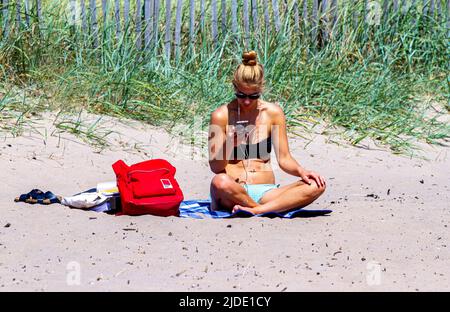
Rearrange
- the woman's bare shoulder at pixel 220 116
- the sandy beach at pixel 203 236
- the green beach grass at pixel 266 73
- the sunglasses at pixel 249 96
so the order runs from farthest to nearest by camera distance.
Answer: the green beach grass at pixel 266 73 → the woman's bare shoulder at pixel 220 116 → the sunglasses at pixel 249 96 → the sandy beach at pixel 203 236

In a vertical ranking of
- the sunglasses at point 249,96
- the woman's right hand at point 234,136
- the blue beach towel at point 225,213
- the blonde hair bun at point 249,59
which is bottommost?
the blue beach towel at point 225,213

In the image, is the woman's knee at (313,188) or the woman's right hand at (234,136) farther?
the woman's right hand at (234,136)

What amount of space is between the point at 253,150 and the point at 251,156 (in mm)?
45

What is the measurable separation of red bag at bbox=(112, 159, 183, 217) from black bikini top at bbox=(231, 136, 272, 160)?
0.48 m

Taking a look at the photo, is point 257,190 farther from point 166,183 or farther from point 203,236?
point 203,236

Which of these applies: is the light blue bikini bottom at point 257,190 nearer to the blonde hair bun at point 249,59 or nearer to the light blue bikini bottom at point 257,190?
the light blue bikini bottom at point 257,190

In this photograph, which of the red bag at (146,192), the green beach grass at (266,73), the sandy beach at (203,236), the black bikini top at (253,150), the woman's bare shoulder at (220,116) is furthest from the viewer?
the green beach grass at (266,73)

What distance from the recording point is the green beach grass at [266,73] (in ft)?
25.5

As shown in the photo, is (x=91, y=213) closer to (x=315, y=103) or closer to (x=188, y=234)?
(x=188, y=234)

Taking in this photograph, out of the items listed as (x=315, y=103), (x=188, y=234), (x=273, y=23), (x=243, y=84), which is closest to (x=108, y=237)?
(x=188, y=234)

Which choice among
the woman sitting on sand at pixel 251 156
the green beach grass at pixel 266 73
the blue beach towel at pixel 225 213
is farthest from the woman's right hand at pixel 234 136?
the green beach grass at pixel 266 73

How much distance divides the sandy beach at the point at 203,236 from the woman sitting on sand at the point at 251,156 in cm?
17

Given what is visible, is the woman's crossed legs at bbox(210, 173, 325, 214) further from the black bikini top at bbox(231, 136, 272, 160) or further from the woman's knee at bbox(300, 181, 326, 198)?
the black bikini top at bbox(231, 136, 272, 160)

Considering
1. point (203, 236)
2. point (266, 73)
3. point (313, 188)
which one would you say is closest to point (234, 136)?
point (313, 188)
